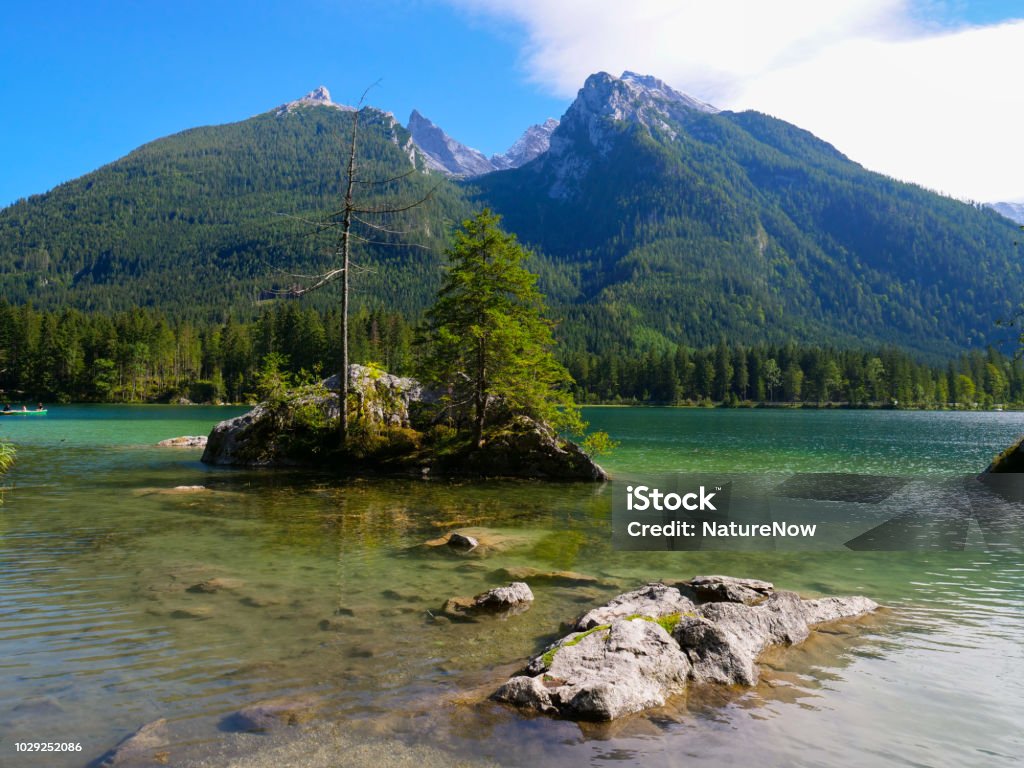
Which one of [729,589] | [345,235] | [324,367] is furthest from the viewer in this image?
[324,367]

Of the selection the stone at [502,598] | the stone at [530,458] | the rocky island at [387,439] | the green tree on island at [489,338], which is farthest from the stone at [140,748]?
the stone at [530,458]

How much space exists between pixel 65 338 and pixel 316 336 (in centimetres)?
5150

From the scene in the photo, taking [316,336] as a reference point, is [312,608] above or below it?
below

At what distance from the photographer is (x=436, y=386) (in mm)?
29266

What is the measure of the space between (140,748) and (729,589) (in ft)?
29.4

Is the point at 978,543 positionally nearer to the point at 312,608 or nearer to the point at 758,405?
the point at 312,608

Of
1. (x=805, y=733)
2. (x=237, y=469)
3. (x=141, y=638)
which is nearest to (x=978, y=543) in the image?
(x=805, y=733)

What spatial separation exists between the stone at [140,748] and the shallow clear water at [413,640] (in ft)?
0.55

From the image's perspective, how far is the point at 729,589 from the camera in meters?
10.7

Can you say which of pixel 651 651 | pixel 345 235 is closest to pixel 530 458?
pixel 345 235

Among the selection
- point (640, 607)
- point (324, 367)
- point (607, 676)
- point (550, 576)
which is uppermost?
point (324, 367)

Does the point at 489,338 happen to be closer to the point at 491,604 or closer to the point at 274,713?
the point at 491,604

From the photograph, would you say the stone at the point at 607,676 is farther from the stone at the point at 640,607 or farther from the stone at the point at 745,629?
the stone at the point at 640,607

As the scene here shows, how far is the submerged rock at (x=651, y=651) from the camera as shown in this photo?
6.33 meters
